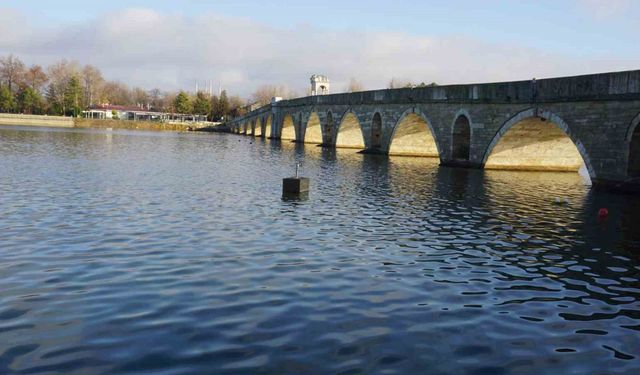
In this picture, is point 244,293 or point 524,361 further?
point 244,293

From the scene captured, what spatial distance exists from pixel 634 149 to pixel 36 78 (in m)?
126

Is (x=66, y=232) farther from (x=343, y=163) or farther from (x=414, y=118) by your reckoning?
(x=414, y=118)

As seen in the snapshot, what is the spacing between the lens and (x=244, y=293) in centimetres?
851

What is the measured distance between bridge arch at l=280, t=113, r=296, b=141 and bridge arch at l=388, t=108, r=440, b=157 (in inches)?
1284

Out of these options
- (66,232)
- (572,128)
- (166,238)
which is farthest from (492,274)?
(572,128)

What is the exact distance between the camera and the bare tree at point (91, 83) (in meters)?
138

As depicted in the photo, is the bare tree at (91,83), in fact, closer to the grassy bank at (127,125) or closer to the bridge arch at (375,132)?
the grassy bank at (127,125)

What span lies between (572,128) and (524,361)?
2083 centimetres

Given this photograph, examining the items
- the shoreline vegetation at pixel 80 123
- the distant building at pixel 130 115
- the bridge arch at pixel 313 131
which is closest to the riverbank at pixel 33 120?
the shoreline vegetation at pixel 80 123

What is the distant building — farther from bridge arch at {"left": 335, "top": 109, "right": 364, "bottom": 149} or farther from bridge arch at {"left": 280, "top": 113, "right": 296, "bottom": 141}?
bridge arch at {"left": 335, "top": 109, "right": 364, "bottom": 149}

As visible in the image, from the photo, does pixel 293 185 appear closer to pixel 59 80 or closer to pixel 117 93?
pixel 59 80

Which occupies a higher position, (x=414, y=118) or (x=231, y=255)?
(x=414, y=118)

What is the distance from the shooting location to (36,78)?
123m

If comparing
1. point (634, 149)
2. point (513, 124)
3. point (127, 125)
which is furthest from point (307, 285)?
point (127, 125)
